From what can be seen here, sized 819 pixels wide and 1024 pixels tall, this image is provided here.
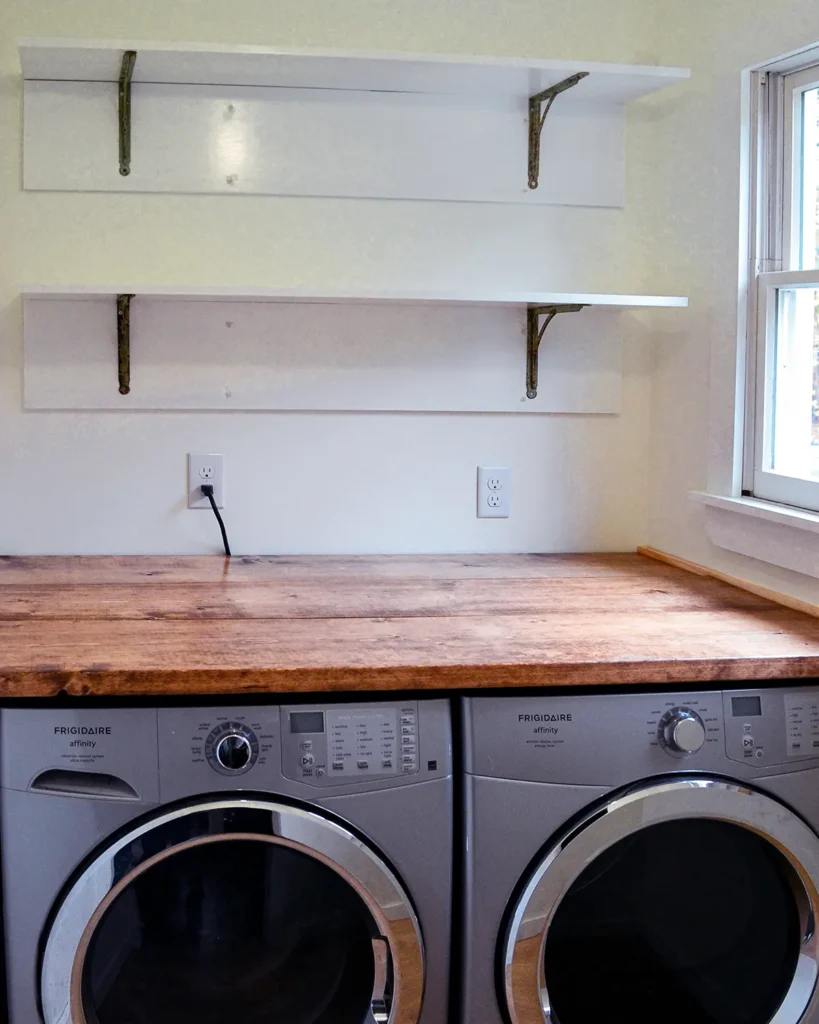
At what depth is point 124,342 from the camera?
2023 millimetres

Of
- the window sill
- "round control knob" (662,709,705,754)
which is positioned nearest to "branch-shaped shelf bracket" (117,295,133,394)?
the window sill

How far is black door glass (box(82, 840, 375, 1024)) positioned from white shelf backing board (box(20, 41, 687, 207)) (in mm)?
1339

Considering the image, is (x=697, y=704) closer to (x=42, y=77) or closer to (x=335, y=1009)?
(x=335, y=1009)

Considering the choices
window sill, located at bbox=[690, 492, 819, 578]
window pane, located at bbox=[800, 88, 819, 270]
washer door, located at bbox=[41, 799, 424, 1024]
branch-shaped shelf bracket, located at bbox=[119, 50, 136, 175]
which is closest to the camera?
washer door, located at bbox=[41, 799, 424, 1024]

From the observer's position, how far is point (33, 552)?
2.09 meters

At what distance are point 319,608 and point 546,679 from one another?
1.48 ft

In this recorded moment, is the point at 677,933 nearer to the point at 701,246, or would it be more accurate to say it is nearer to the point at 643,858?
the point at 643,858

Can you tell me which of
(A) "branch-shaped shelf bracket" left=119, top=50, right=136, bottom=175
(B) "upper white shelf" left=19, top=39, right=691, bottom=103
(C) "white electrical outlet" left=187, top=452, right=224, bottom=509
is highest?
(B) "upper white shelf" left=19, top=39, right=691, bottom=103

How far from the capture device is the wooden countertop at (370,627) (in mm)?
1340

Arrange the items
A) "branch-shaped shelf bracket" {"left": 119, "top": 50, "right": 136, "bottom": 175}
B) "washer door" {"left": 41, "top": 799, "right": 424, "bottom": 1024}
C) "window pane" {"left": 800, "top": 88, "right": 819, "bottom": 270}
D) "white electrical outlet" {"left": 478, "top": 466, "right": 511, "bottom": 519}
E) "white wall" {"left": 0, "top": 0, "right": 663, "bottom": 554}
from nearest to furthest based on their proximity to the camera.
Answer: "washer door" {"left": 41, "top": 799, "right": 424, "bottom": 1024} < "window pane" {"left": 800, "top": 88, "right": 819, "bottom": 270} < "branch-shaped shelf bracket" {"left": 119, "top": 50, "right": 136, "bottom": 175} < "white wall" {"left": 0, "top": 0, "right": 663, "bottom": 554} < "white electrical outlet" {"left": 478, "top": 466, "right": 511, "bottom": 519}

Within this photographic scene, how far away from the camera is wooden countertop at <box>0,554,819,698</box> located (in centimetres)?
134

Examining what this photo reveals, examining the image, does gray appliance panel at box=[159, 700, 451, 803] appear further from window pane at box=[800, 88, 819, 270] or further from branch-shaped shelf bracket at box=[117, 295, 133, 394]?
window pane at box=[800, 88, 819, 270]

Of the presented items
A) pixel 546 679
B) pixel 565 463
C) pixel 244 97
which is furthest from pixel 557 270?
pixel 546 679

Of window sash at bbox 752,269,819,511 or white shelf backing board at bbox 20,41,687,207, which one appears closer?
window sash at bbox 752,269,819,511
